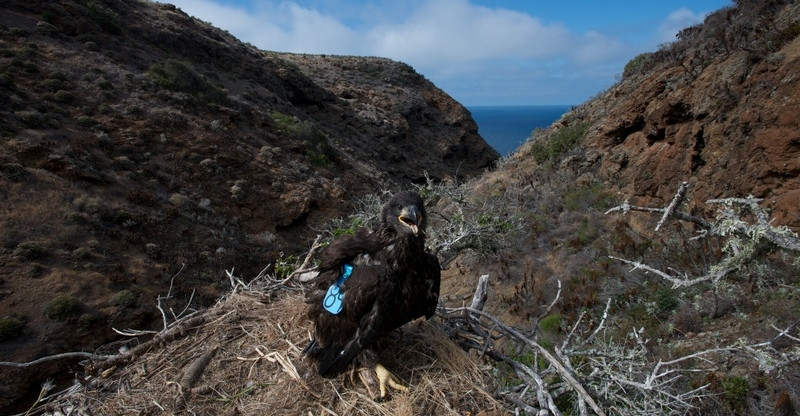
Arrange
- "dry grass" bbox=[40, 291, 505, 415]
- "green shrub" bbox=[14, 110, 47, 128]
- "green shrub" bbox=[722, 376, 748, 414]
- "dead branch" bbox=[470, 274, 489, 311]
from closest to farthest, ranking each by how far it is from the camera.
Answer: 1. "dry grass" bbox=[40, 291, 505, 415]
2. "dead branch" bbox=[470, 274, 489, 311]
3. "green shrub" bbox=[722, 376, 748, 414]
4. "green shrub" bbox=[14, 110, 47, 128]

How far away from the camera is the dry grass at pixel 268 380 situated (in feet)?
9.11

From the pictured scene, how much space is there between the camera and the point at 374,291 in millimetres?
2797

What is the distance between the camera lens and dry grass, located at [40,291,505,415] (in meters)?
2.78

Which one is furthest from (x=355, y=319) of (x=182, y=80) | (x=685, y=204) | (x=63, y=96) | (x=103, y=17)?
(x=103, y=17)

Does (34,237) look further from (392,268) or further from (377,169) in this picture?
(377,169)

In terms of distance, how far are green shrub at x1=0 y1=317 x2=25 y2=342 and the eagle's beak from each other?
409 inches

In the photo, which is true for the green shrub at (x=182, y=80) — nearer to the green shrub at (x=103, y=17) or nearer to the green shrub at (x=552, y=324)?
the green shrub at (x=103, y=17)

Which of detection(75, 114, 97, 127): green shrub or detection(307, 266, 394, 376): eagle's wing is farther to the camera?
detection(75, 114, 97, 127): green shrub

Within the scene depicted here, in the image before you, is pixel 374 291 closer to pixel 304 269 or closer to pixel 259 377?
pixel 259 377

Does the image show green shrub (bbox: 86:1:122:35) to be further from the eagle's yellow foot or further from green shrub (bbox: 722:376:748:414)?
green shrub (bbox: 722:376:748:414)

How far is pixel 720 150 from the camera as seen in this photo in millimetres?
8031

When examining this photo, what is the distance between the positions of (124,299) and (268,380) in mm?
9735

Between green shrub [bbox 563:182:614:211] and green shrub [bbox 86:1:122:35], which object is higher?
green shrub [bbox 86:1:122:35]

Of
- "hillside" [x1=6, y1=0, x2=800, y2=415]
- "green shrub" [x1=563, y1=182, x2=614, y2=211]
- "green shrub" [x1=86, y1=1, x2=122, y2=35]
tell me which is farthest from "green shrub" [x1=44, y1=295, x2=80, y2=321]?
"green shrub" [x1=86, y1=1, x2=122, y2=35]
